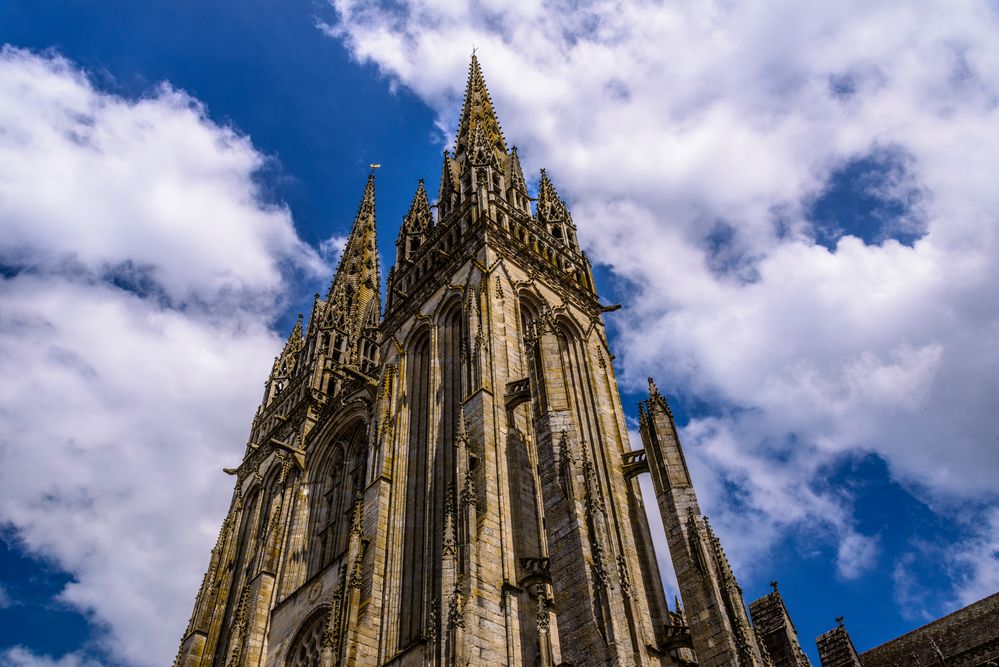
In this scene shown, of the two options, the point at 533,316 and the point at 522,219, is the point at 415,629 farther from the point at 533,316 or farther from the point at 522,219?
the point at 522,219

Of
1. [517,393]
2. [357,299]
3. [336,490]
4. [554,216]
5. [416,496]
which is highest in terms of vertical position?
[357,299]

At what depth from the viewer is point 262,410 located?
128ft

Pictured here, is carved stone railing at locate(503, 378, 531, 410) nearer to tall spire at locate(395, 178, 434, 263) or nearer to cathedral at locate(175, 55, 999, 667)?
cathedral at locate(175, 55, 999, 667)

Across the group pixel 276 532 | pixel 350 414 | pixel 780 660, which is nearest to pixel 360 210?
pixel 350 414

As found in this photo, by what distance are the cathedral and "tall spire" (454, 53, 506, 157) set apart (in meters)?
0.15

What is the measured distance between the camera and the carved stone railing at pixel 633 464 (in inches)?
843

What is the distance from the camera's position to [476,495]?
17.6 metres

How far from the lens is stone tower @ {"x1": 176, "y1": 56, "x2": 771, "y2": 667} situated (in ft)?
48.3

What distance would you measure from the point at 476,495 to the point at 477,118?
2271cm

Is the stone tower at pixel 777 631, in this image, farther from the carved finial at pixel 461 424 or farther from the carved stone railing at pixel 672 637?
the carved finial at pixel 461 424

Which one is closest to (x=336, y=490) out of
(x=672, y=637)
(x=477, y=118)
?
(x=672, y=637)

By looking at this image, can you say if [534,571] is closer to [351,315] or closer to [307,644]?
[307,644]

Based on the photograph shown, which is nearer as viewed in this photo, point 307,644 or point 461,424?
point 461,424

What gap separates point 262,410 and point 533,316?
1959cm
